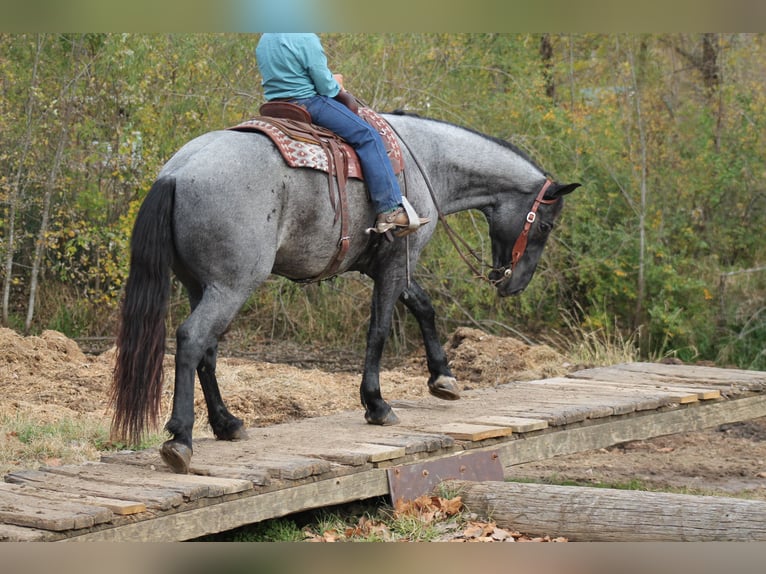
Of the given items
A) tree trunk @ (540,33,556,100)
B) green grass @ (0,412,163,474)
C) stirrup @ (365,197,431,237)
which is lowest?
green grass @ (0,412,163,474)

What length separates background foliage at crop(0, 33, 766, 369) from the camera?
Answer: 1063cm

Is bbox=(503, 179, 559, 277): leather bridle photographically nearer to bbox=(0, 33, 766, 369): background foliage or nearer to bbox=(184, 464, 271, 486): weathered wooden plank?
bbox=(184, 464, 271, 486): weathered wooden plank

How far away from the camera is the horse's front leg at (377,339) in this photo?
566cm

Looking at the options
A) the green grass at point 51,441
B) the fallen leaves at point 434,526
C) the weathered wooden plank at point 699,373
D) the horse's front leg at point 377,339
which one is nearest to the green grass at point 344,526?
the fallen leaves at point 434,526

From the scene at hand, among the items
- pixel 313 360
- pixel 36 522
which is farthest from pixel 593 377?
pixel 36 522

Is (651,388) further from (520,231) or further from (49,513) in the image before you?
(49,513)

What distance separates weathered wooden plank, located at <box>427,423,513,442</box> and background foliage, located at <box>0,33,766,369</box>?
5.43 meters

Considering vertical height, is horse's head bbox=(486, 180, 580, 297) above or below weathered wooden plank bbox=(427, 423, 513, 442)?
above

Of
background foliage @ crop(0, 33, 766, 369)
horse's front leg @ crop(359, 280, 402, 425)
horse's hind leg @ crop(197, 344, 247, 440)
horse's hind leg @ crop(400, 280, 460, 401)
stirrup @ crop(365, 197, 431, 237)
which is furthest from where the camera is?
background foliage @ crop(0, 33, 766, 369)

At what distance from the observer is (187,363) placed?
4430 mm

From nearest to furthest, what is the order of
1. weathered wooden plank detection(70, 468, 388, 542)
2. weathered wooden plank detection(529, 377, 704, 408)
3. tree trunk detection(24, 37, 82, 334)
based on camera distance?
weathered wooden plank detection(70, 468, 388, 542)
weathered wooden plank detection(529, 377, 704, 408)
tree trunk detection(24, 37, 82, 334)

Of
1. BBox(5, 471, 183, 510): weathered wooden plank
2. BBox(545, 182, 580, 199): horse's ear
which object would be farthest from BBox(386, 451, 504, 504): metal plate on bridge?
BBox(545, 182, 580, 199): horse's ear

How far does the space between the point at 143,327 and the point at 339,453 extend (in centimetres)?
123

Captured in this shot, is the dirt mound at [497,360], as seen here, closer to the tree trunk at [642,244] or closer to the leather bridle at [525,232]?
the tree trunk at [642,244]
